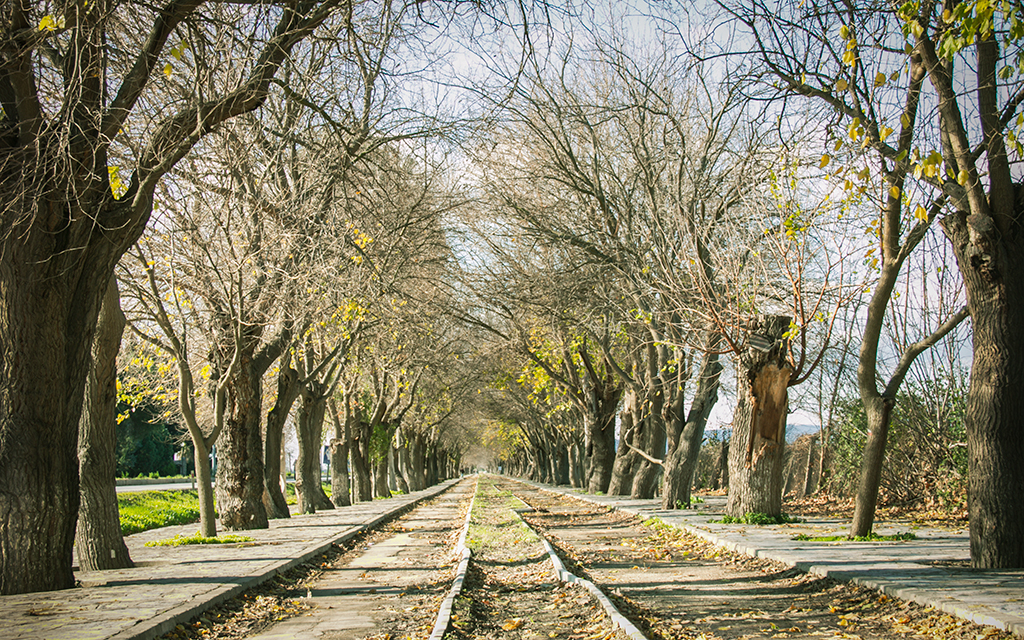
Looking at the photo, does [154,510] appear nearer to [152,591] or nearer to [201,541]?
[201,541]

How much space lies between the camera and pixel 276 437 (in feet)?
65.6

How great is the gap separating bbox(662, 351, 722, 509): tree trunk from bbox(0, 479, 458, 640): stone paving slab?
9.06 meters

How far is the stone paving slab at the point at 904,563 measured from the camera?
6344 millimetres

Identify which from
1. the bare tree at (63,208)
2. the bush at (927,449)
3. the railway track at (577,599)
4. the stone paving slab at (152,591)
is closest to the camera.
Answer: the stone paving slab at (152,591)

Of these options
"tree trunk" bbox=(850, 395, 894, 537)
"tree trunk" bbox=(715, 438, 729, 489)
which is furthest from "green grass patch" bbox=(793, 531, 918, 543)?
"tree trunk" bbox=(715, 438, 729, 489)

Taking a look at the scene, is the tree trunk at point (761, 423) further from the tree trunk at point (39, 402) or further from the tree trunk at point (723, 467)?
the tree trunk at point (723, 467)

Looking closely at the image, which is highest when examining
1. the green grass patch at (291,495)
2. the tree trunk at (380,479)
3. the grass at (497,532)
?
the grass at (497,532)

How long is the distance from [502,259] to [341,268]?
748 cm

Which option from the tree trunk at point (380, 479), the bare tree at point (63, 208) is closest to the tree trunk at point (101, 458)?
the bare tree at point (63, 208)

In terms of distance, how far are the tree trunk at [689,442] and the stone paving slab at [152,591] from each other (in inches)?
Result: 357

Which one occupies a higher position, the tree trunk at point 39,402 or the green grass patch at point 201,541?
the tree trunk at point 39,402

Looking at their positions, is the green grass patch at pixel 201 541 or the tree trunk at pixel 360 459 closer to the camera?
the green grass patch at pixel 201 541

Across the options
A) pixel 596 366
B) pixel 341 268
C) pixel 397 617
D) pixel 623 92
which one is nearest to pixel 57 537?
pixel 397 617

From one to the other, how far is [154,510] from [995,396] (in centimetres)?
2309
